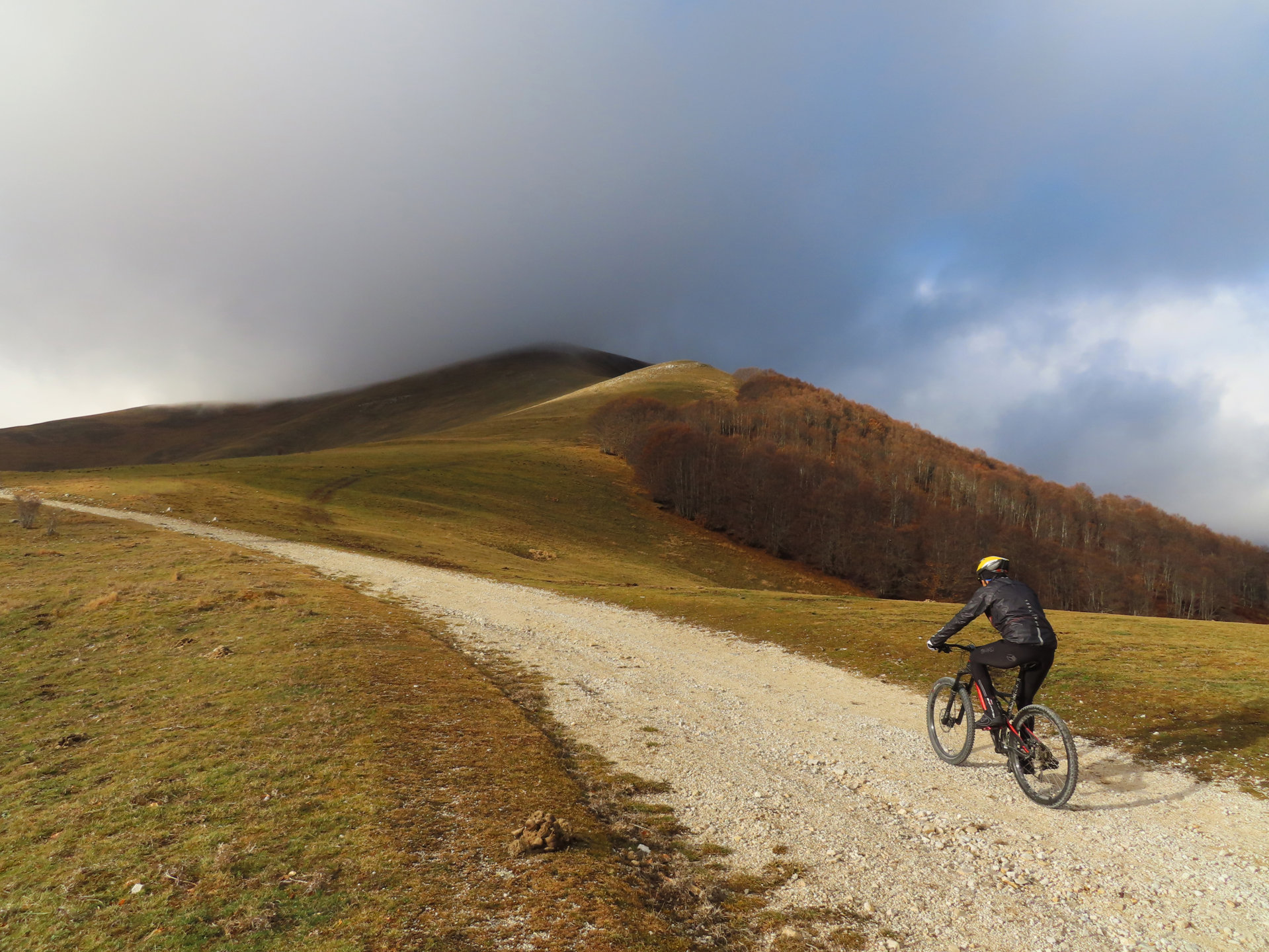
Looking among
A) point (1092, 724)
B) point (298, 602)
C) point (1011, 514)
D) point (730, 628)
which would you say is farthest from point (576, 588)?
point (1011, 514)

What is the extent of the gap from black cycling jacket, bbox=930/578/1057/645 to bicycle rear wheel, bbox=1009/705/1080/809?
3.57 feet

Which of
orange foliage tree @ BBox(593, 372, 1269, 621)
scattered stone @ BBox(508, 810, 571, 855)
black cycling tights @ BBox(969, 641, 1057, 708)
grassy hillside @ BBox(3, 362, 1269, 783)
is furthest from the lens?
orange foliage tree @ BBox(593, 372, 1269, 621)

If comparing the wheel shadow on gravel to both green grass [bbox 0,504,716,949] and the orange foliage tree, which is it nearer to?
green grass [bbox 0,504,716,949]

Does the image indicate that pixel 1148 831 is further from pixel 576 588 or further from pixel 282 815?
pixel 576 588

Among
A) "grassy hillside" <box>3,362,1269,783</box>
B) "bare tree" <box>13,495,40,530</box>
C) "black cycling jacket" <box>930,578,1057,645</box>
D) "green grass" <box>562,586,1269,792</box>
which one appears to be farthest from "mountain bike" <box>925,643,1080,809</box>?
"bare tree" <box>13,495,40,530</box>

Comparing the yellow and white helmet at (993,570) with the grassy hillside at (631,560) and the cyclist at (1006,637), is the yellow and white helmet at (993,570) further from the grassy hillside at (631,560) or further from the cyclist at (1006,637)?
the grassy hillside at (631,560)

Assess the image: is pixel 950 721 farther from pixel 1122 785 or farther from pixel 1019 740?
pixel 1122 785

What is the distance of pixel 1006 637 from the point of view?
33.0ft

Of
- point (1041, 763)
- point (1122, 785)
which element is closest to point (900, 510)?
point (1122, 785)

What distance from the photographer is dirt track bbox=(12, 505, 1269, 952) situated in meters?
6.59

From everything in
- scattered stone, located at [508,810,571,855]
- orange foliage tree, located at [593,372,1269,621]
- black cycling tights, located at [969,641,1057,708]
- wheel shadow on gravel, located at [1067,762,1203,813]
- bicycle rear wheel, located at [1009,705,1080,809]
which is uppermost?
orange foliage tree, located at [593,372,1269,621]

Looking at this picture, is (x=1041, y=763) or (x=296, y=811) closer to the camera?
(x=296, y=811)

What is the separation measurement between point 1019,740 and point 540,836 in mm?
7630

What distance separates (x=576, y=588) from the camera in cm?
3447
